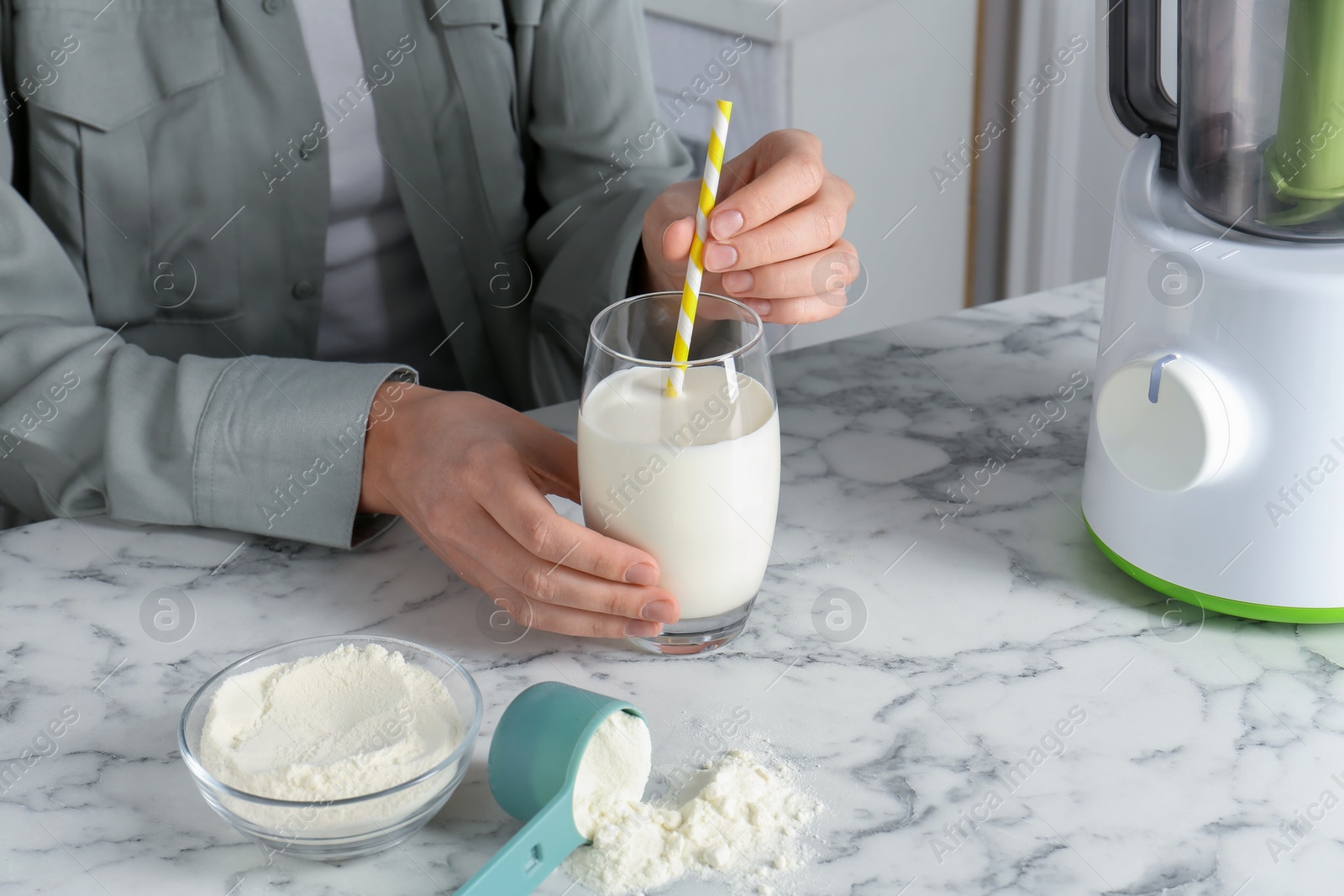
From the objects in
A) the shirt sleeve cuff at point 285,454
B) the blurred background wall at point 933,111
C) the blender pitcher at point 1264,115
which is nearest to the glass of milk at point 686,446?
the shirt sleeve cuff at point 285,454

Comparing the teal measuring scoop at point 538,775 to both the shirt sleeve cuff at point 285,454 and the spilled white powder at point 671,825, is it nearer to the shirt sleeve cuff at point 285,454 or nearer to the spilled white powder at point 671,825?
the spilled white powder at point 671,825

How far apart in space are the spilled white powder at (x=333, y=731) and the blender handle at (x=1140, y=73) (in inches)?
25.5

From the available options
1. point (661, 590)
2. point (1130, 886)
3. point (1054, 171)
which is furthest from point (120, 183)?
point (1054, 171)

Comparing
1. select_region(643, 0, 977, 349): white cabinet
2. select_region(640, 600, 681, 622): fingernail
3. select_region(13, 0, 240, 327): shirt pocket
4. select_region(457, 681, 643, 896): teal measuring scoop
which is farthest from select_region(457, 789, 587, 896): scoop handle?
select_region(643, 0, 977, 349): white cabinet

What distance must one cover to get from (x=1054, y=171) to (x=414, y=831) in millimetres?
1942

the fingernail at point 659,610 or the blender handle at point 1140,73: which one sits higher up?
the blender handle at point 1140,73

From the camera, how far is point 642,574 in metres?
0.73

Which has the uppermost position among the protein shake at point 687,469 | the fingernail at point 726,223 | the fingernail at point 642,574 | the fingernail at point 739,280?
the fingernail at point 726,223

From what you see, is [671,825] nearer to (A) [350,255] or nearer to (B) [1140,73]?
(B) [1140,73]

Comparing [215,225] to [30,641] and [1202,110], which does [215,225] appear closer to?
[30,641]

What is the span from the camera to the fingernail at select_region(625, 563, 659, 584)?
0.73 metres

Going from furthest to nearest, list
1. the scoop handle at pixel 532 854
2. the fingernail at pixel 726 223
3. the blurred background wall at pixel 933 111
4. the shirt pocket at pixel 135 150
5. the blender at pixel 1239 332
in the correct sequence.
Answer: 1. the blurred background wall at pixel 933 111
2. the shirt pocket at pixel 135 150
3. the fingernail at pixel 726 223
4. the blender at pixel 1239 332
5. the scoop handle at pixel 532 854

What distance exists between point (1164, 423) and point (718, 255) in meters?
0.32

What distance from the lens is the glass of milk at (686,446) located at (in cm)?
72
